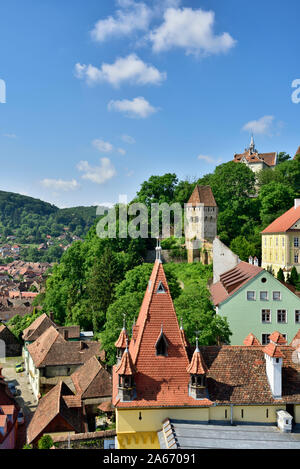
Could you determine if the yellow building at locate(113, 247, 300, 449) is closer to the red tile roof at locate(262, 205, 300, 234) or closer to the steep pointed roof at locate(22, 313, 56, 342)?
the red tile roof at locate(262, 205, 300, 234)

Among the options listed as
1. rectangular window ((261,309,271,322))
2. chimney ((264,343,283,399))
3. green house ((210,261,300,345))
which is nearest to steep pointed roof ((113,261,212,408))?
chimney ((264,343,283,399))

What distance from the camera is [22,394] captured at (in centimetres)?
4519

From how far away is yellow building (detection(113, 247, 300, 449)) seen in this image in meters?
19.2

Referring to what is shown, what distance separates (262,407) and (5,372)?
4290 cm

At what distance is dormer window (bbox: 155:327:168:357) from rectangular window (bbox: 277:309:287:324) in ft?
64.2

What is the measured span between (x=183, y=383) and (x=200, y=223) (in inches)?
1825

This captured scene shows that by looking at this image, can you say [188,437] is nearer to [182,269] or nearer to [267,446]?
[267,446]

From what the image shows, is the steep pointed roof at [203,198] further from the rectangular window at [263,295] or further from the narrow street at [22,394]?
the narrow street at [22,394]

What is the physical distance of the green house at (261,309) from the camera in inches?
1448

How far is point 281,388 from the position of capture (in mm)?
20250

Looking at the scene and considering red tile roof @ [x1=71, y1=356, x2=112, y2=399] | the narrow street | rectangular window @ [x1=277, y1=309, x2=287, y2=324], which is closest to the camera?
the narrow street

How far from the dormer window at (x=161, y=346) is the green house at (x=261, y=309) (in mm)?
16784

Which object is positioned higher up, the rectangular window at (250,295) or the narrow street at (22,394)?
the rectangular window at (250,295)

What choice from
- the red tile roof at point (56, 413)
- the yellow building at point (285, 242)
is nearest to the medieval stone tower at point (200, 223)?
the yellow building at point (285, 242)
